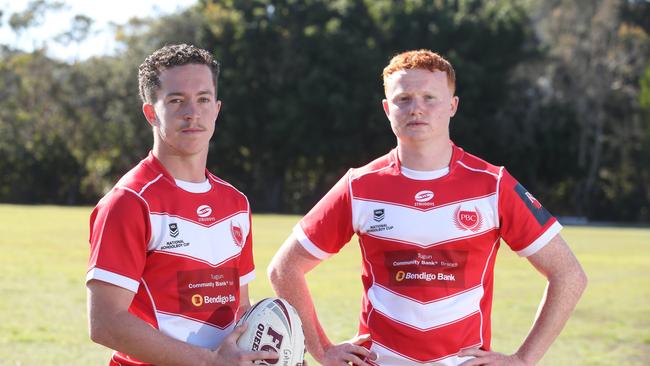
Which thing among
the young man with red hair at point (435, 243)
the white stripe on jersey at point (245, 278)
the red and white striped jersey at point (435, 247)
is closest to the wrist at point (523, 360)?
the young man with red hair at point (435, 243)

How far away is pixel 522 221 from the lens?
14.4 feet

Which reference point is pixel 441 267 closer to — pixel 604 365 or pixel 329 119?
pixel 604 365

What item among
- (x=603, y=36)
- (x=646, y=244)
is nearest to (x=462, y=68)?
(x=603, y=36)

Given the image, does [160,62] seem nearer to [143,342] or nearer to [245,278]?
[245,278]

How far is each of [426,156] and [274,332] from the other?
1146 millimetres

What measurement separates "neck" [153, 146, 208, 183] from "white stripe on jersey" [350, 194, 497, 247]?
872mm

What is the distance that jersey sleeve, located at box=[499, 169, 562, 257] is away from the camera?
172 inches

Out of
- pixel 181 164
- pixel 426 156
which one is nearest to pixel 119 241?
pixel 181 164

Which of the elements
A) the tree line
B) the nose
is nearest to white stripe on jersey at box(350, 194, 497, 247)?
the nose

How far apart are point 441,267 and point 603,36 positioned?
2302 inches

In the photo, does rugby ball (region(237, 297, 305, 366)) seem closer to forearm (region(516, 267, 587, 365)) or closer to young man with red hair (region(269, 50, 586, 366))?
young man with red hair (region(269, 50, 586, 366))

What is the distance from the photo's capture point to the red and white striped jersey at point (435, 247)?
14.1ft

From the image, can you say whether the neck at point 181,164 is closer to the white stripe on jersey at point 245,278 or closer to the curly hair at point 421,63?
the white stripe on jersey at point 245,278

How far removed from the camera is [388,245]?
4.38 m
